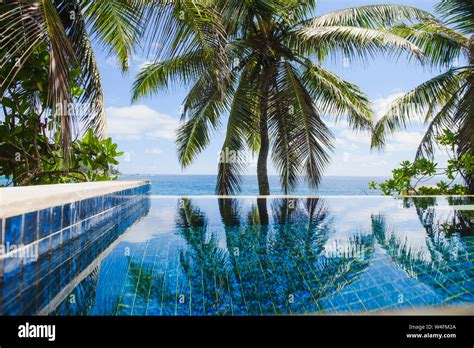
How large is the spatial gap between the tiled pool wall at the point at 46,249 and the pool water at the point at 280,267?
0.12 meters

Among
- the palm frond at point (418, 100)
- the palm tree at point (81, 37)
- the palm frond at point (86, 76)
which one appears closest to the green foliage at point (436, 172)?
the palm frond at point (418, 100)

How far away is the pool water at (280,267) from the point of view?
2.27 m

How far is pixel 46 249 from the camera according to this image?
261 cm

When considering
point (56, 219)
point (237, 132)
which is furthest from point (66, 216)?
point (237, 132)

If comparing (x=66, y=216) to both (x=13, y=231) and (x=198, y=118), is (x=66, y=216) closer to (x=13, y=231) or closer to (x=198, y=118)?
(x=13, y=231)

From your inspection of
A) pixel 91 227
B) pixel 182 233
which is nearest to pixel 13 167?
pixel 91 227

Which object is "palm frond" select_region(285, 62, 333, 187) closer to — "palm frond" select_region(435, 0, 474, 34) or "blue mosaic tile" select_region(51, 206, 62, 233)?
"palm frond" select_region(435, 0, 474, 34)

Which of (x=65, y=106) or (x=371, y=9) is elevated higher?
(x=371, y=9)

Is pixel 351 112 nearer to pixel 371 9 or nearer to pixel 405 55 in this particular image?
pixel 405 55

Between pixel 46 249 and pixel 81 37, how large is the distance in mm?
3738

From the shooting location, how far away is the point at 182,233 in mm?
4301

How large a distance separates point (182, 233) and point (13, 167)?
202 centimetres

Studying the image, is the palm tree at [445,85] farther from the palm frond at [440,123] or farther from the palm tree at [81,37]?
the palm tree at [81,37]
